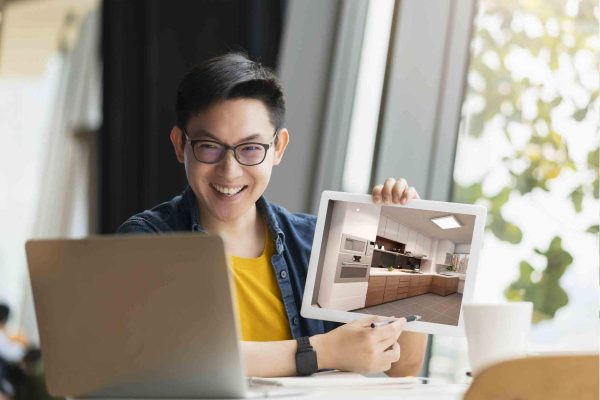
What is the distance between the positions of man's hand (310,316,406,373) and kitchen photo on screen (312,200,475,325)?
0.38 feet

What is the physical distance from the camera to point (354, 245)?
1642 millimetres

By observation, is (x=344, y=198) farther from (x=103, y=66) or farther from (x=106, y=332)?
(x=103, y=66)

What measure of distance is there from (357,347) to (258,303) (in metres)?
0.41

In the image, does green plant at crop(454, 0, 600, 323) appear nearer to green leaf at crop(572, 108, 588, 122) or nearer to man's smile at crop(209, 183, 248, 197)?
green leaf at crop(572, 108, 588, 122)

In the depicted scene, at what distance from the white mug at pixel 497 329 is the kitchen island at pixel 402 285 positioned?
285 millimetres

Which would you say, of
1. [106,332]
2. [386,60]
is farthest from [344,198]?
[386,60]

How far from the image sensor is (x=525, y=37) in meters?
2.36

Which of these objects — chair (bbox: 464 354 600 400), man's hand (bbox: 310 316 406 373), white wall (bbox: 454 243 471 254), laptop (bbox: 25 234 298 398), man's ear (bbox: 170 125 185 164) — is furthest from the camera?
man's ear (bbox: 170 125 185 164)

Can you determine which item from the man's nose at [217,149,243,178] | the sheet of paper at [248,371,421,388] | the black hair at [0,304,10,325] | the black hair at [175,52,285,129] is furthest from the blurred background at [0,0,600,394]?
the sheet of paper at [248,371,421,388]

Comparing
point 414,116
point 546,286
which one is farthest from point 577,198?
point 414,116

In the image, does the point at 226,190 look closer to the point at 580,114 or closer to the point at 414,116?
the point at 414,116

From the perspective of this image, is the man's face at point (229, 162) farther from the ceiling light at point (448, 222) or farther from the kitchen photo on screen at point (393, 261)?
the ceiling light at point (448, 222)

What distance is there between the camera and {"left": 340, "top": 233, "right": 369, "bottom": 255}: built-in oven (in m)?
1.64

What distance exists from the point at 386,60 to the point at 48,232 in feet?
7.79
